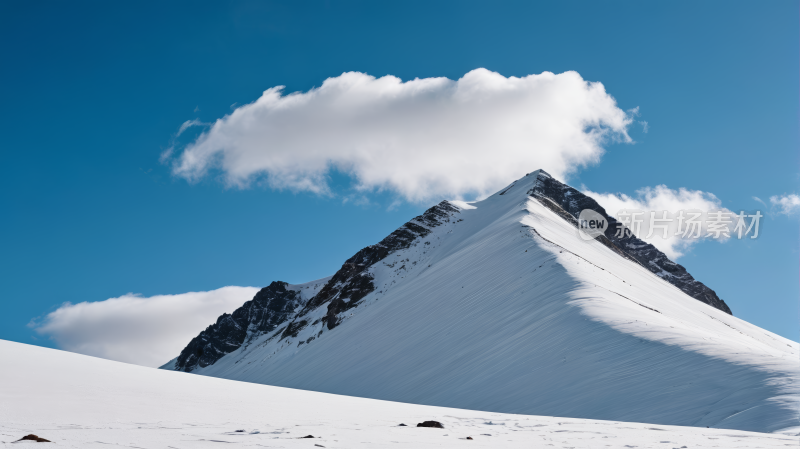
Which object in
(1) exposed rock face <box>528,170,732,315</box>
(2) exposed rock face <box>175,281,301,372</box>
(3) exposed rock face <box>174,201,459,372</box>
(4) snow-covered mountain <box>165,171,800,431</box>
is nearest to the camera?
(4) snow-covered mountain <box>165,171,800,431</box>

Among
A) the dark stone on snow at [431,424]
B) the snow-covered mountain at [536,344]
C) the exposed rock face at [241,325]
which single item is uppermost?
the exposed rock face at [241,325]

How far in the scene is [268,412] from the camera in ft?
29.4

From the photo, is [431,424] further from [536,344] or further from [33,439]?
[536,344]

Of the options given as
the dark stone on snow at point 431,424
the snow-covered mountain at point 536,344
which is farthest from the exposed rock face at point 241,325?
the dark stone on snow at point 431,424

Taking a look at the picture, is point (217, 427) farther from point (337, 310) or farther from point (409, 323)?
point (337, 310)

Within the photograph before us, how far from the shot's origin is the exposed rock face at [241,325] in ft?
399

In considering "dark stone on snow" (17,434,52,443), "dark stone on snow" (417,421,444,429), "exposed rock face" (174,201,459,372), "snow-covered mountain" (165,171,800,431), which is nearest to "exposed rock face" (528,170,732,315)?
"snow-covered mountain" (165,171,800,431)

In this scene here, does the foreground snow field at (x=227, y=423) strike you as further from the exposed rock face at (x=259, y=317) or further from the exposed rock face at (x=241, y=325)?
the exposed rock face at (x=241, y=325)

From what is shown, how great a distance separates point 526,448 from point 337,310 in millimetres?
54709

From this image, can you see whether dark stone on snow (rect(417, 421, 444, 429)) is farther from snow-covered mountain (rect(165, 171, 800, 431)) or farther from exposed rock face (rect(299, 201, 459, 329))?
exposed rock face (rect(299, 201, 459, 329))

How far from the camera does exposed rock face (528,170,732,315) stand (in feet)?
253

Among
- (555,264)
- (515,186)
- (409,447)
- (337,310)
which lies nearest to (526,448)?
(409,447)

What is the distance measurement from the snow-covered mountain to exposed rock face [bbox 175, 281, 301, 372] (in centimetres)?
5875

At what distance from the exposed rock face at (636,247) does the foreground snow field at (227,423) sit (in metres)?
63.8
